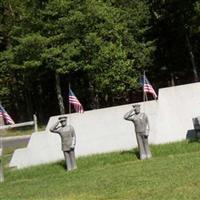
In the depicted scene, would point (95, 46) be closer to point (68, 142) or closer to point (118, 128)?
point (118, 128)

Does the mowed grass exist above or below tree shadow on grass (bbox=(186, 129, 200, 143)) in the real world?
below

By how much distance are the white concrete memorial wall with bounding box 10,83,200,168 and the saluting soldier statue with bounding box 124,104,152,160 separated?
1.74 metres

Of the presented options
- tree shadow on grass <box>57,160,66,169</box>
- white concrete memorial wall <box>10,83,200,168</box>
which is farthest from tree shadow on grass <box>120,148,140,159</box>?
tree shadow on grass <box>57,160,66,169</box>

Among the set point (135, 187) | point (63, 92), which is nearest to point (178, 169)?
point (135, 187)

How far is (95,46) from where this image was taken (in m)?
36.5

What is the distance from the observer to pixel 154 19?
46438mm

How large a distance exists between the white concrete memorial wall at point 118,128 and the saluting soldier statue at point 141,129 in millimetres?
1736

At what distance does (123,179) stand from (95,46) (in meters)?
23.3

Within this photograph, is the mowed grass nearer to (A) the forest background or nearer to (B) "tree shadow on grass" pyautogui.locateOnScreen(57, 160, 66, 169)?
(B) "tree shadow on grass" pyautogui.locateOnScreen(57, 160, 66, 169)

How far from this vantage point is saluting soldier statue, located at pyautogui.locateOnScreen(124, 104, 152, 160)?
1800 centimetres

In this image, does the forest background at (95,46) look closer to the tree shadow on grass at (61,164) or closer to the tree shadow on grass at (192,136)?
the tree shadow on grass at (61,164)

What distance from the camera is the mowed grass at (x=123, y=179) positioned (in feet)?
38.2

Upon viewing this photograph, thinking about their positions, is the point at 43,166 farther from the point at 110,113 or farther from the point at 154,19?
the point at 154,19

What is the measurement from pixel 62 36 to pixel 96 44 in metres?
1.97
